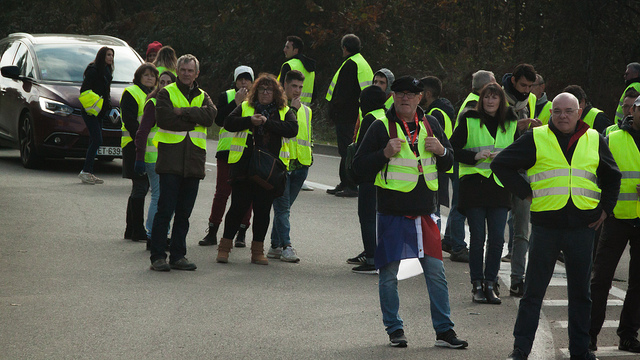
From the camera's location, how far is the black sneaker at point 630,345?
698 cm

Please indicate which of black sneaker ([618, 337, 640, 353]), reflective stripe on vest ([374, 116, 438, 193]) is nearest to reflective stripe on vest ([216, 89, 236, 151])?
reflective stripe on vest ([374, 116, 438, 193])

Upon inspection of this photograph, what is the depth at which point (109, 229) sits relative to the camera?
11398 millimetres

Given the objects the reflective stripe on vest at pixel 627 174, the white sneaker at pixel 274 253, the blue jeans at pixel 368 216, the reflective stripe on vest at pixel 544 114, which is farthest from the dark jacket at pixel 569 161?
the reflective stripe on vest at pixel 544 114

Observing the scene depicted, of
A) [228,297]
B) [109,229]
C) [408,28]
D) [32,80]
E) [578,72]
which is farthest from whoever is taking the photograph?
[408,28]

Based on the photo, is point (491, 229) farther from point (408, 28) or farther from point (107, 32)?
point (107, 32)

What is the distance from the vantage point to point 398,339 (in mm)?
6910

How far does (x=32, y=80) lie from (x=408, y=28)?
14.5m

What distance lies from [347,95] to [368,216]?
5236 millimetres

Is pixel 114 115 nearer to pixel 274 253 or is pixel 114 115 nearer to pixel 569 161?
pixel 274 253

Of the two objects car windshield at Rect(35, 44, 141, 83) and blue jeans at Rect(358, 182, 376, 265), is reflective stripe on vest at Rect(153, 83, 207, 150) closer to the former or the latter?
blue jeans at Rect(358, 182, 376, 265)

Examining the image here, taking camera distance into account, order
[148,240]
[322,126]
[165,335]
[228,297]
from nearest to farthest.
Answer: [165,335], [228,297], [148,240], [322,126]

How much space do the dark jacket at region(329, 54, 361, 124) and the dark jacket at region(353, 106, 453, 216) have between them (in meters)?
7.37

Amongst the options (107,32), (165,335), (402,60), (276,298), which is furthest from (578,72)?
(107,32)

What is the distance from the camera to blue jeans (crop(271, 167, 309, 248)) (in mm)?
10211
